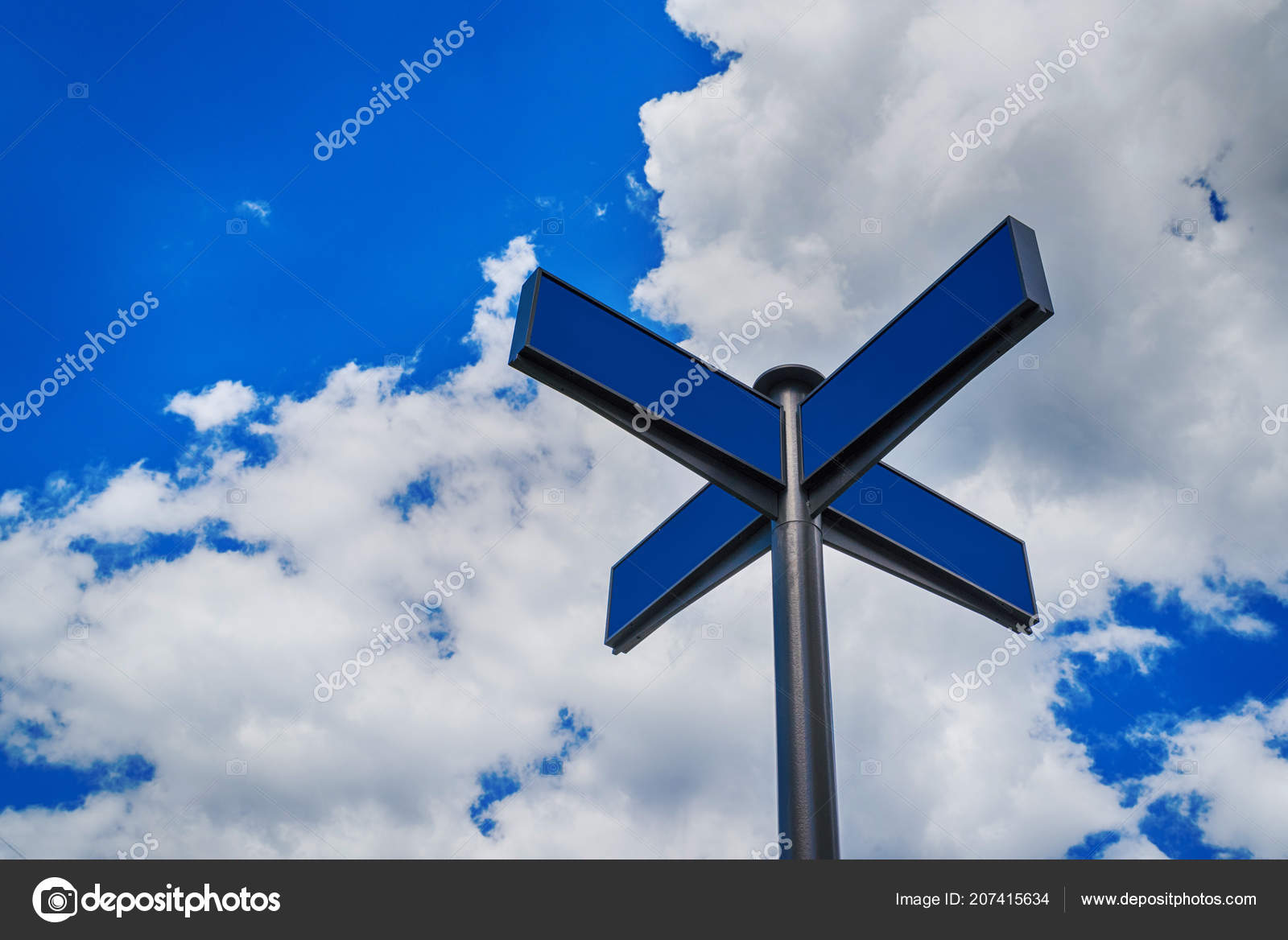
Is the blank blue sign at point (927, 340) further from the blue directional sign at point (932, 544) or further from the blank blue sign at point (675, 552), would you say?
the blank blue sign at point (675, 552)

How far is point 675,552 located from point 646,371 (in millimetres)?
3113

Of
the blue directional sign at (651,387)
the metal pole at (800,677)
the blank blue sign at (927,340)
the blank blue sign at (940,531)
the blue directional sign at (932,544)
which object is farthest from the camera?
the blank blue sign at (940,531)

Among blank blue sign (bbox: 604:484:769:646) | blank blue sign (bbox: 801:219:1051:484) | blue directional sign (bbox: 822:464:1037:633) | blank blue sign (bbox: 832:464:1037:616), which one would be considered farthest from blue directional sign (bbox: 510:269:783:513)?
blank blue sign (bbox: 832:464:1037:616)

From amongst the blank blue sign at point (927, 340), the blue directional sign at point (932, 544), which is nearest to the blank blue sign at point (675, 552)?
the blue directional sign at point (932, 544)

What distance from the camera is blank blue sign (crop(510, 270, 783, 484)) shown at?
9.14 meters

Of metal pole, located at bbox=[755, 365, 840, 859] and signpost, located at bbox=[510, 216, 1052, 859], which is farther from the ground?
signpost, located at bbox=[510, 216, 1052, 859]

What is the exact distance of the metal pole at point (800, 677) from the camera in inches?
310

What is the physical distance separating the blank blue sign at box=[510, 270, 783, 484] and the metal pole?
37cm

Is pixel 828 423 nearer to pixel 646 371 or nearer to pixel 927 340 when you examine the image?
pixel 927 340

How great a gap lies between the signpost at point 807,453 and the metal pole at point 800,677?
0.05 feet
